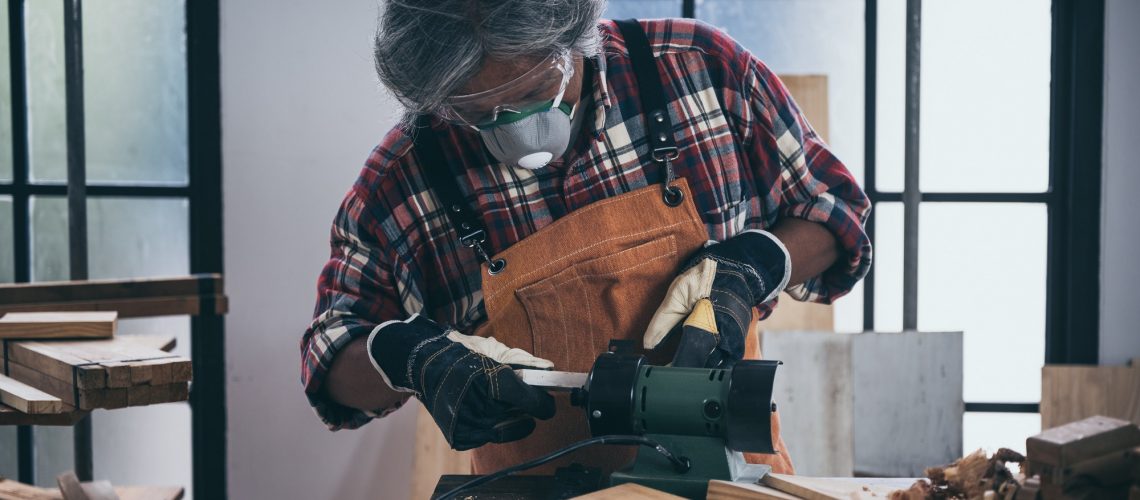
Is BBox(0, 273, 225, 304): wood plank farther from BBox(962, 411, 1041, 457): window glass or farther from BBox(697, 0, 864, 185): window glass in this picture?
BBox(962, 411, 1041, 457): window glass

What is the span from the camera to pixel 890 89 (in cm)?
314

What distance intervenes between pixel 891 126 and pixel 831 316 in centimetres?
73

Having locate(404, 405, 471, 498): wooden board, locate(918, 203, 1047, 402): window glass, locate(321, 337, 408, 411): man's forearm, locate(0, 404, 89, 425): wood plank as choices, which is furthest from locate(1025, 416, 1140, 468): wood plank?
locate(918, 203, 1047, 402): window glass

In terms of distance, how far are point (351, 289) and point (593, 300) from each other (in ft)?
1.40

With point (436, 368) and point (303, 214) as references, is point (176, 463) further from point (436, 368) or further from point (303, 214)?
point (436, 368)

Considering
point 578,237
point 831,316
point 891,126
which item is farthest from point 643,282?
point 891,126

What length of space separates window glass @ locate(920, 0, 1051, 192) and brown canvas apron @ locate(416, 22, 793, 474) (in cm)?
206

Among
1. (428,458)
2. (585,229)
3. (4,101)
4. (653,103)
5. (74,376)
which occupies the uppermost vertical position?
(4,101)

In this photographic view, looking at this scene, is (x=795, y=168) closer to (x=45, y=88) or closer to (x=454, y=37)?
(x=454, y=37)

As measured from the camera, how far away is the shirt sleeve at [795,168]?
1539mm

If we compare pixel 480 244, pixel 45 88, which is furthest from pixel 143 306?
pixel 45 88

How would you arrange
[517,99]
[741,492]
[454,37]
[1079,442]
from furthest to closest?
1. [517,99]
2. [454,37]
3. [741,492]
4. [1079,442]

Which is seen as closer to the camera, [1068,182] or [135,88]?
[135,88]

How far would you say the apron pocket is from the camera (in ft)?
4.83
